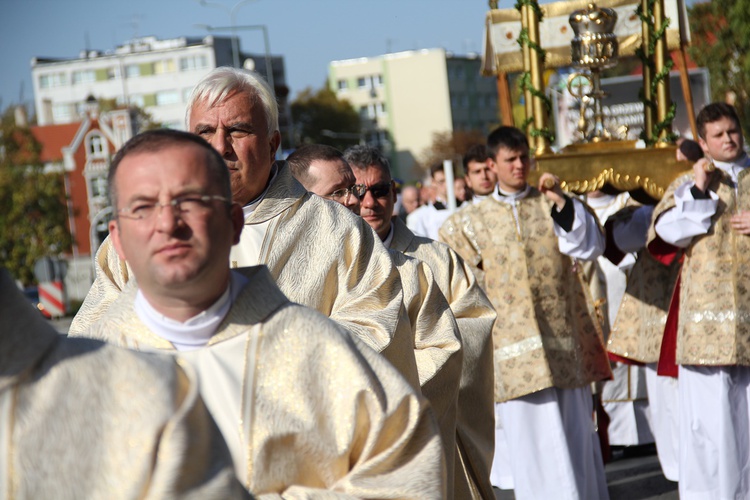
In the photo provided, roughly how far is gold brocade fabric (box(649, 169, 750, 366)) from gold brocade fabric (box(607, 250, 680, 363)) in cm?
81

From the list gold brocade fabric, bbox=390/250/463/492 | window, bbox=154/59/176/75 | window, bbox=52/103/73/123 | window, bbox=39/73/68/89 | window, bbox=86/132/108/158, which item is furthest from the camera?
window, bbox=52/103/73/123

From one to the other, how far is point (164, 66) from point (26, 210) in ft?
163

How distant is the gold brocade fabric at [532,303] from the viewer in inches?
295

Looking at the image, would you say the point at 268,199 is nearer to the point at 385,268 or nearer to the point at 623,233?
the point at 385,268

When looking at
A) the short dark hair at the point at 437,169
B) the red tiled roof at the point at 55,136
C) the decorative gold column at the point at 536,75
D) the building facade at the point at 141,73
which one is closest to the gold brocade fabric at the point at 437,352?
the decorative gold column at the point at 536,75

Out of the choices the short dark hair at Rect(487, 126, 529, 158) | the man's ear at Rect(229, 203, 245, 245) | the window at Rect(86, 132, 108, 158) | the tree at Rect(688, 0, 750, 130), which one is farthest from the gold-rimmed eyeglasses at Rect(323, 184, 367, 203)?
the window at Rect(86, 132, 108, 158)

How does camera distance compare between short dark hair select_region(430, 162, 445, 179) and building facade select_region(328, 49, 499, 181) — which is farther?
building facade select_region(328, 49, 499, 181)

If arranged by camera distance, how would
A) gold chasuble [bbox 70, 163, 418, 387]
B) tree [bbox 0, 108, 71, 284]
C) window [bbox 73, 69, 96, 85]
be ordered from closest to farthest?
gold chasuble [bbox 70, 163, 418, 387] < tree [bbox 0, 108, 71, 284] < window [bbox 73, 69, 96, 85]

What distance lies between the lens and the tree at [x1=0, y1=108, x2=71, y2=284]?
49125mm

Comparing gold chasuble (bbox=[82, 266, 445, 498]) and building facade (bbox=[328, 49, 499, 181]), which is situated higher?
building facade (bbox=[328, 49, 499, 181])

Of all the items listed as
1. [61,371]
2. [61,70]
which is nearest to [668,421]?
[61,371]

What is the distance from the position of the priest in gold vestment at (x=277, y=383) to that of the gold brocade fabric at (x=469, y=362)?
7.17 ft

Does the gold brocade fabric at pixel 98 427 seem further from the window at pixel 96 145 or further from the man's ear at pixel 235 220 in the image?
the window at pixel 96 145

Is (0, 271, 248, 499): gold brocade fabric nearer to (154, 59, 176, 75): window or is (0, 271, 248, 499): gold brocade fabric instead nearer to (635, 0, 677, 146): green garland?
(635, 0, 677, 146): green garland
